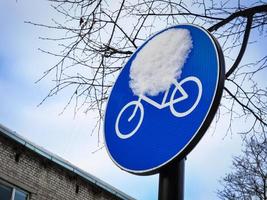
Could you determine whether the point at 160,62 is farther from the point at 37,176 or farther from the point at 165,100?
the point at 37,176

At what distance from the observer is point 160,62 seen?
2.56 m

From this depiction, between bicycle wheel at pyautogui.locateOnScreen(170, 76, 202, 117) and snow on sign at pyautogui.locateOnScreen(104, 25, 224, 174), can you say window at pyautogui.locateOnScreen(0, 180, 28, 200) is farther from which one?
bicycle wheel at pyautogui.locateOnScreen(170, 76, 202, 117)

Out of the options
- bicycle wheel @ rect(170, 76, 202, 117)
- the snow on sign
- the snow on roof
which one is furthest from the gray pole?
the snow on roof

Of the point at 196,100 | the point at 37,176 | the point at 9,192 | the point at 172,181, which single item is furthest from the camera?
the point at 37,176

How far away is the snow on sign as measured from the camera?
225 centimetres

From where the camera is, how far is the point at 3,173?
42.8ft

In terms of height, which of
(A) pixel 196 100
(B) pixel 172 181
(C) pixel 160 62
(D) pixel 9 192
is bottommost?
(B) pixel 172 181

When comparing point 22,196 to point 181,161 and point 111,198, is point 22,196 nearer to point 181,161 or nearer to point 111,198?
point 111,198

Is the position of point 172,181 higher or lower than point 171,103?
lower

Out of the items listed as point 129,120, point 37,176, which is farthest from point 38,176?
point 129,120

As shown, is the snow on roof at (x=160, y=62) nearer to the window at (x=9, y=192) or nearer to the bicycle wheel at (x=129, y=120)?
the bicycle wheel at (x=129, y=120)

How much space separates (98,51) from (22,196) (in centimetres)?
975

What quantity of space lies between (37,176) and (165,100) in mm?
12314

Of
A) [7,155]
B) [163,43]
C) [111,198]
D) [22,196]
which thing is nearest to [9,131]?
[7,155]
